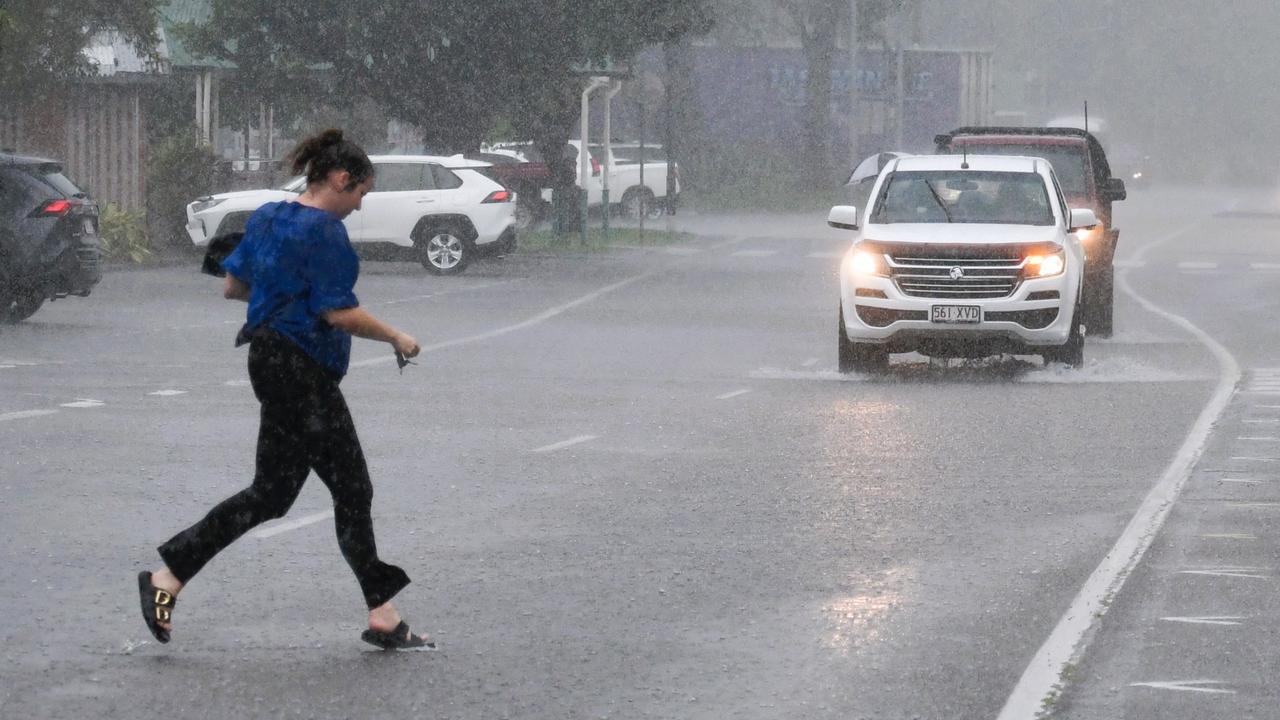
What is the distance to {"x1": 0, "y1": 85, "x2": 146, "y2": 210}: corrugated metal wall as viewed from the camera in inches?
1308

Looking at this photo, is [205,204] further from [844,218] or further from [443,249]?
[844,218]

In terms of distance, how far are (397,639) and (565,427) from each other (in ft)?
21.7

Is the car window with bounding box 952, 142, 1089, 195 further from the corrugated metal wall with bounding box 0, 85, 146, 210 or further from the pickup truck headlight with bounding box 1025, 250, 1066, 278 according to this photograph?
the corrugated metal wall with bounding box 0, 85, 146, 210

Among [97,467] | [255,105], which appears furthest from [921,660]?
[255,105]

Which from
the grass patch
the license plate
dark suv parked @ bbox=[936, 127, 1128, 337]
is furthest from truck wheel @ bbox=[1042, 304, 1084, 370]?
the grass patch

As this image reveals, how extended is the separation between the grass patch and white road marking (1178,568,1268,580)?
30.1 m

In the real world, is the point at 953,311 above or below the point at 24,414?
above

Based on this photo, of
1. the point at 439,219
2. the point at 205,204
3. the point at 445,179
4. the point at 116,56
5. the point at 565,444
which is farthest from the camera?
the point at 116,56

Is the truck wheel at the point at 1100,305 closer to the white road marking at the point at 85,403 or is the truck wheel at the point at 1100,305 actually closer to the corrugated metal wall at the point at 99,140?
the white road marking at the point at 85,403

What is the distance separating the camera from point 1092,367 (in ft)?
59.2

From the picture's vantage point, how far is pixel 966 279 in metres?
17.2

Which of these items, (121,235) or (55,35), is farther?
(121,235)

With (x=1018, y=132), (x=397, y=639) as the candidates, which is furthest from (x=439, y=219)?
(x=397, y=639)

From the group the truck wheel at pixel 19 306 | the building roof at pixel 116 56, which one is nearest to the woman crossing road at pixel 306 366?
the truck wheel at pixel 19 306
